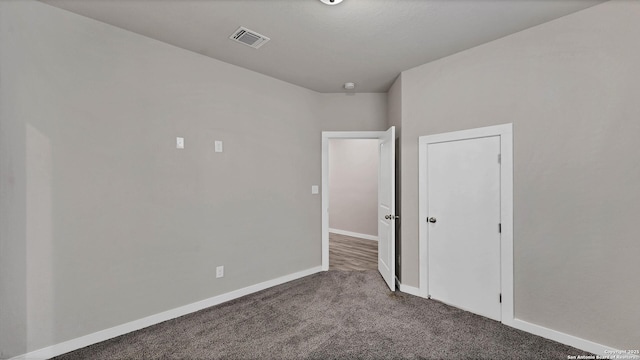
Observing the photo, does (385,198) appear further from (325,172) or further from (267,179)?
(267,179)

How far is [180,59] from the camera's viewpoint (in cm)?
270

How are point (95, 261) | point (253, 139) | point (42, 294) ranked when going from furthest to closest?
point (253, 139) < point (95, 261) < point (42, 294)

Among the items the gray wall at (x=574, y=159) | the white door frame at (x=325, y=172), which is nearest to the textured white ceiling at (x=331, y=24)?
the gray wall at (x=574, y=159)

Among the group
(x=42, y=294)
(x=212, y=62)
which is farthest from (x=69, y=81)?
(x=42, y=294)

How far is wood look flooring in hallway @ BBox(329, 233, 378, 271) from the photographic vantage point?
14.1 feet

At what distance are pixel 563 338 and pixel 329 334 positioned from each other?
1.99 metres

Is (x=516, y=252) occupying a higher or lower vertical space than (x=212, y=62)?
lower

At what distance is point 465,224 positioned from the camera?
2807 millimetres

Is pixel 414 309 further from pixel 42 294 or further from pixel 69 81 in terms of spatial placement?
pixel 69 81

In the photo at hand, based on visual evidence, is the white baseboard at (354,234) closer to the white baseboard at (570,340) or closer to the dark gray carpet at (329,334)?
the dark gray carpet at (329,334)

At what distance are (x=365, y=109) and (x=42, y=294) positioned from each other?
4.06 metres

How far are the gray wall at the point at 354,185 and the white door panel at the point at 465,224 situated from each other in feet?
10.3

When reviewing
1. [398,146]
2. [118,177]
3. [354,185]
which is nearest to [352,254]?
[354,185]

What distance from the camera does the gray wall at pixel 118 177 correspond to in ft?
6.30
